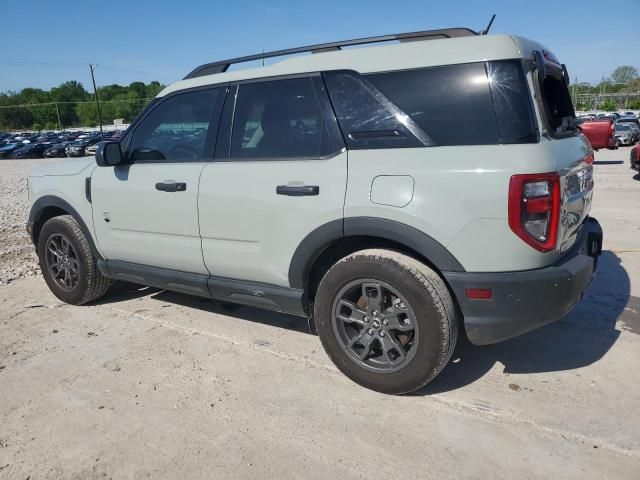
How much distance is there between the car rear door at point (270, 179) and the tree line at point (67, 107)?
105 metres

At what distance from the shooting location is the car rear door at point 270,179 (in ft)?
9.82

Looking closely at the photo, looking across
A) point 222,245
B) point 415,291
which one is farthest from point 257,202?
point 415,291

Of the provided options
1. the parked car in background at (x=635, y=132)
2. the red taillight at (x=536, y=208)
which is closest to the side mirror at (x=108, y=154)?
the red taillight at (x=536, y=208)

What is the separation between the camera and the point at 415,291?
8.85 feet

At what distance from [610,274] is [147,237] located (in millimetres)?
4373

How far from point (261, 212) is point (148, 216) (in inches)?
43.9

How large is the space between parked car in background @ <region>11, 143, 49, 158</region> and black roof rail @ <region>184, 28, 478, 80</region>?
1558 inches

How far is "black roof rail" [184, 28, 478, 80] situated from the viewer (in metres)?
2.86

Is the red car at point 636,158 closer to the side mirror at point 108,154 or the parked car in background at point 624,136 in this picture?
the side mirror at point 108,154

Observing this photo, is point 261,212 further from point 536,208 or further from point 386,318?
point 536,208

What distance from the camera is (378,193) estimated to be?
2766 mm

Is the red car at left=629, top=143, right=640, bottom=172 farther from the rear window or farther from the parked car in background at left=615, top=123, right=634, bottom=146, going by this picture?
the parked car in background at left=615, top=123, right=634, bottom=146

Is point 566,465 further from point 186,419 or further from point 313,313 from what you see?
point 186,419

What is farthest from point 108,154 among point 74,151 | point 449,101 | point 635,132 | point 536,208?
point 74,151
